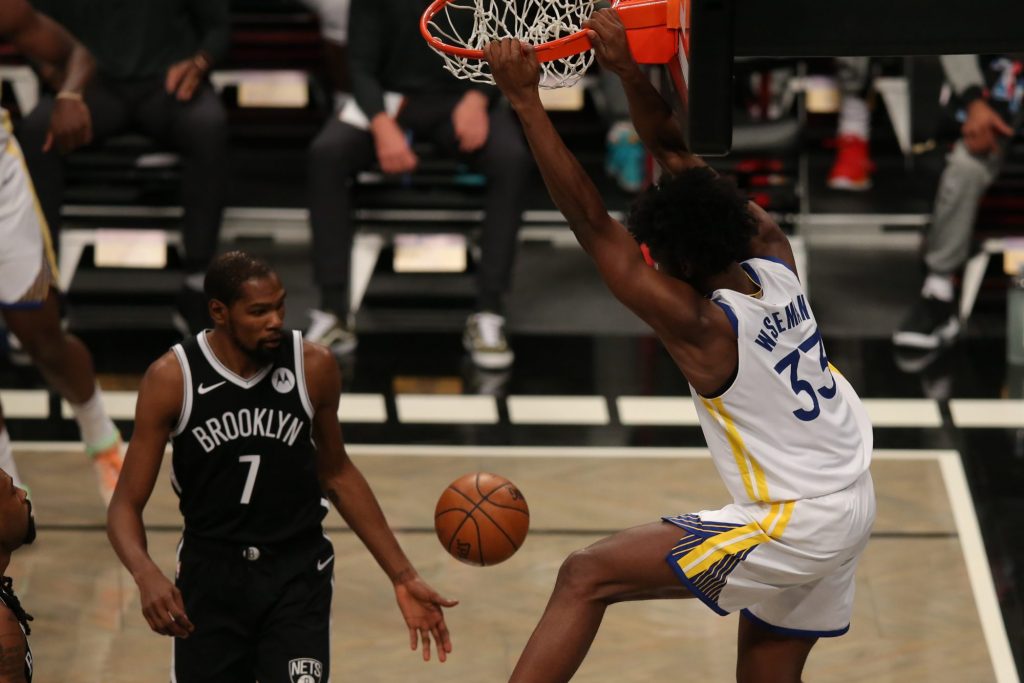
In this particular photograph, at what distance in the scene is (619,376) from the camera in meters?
7.45

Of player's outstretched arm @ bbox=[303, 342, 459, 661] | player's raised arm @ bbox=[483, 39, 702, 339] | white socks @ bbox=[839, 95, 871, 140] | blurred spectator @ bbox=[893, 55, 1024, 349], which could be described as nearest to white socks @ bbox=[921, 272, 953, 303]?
blurred spectator @ bbox=[893, 55, 1024, 349]

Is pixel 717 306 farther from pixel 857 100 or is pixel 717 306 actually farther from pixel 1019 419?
pixel 857 100

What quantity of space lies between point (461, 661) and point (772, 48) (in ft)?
7.56

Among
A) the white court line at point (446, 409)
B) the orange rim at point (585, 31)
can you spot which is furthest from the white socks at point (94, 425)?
the orange rim at point (585, 31)

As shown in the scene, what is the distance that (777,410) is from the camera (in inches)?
157

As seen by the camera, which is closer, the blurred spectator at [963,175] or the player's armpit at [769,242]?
the player's armpit at [769,242]

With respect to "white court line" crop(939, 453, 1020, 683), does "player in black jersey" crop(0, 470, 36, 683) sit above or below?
above

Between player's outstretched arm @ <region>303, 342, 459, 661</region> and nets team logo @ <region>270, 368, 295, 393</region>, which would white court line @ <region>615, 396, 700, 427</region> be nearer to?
player's outstretched arm @ <region>303, 342, 459, 661</region>

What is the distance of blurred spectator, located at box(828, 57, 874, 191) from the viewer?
9.34 meters

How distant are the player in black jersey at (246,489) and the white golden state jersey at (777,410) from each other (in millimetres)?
814

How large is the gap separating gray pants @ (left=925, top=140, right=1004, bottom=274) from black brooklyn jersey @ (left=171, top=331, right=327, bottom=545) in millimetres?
4332

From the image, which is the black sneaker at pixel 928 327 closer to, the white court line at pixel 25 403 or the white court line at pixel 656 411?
the white court line at pixel 656 411

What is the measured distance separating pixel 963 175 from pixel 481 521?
4.01m

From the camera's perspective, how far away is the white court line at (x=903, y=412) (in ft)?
22.7
